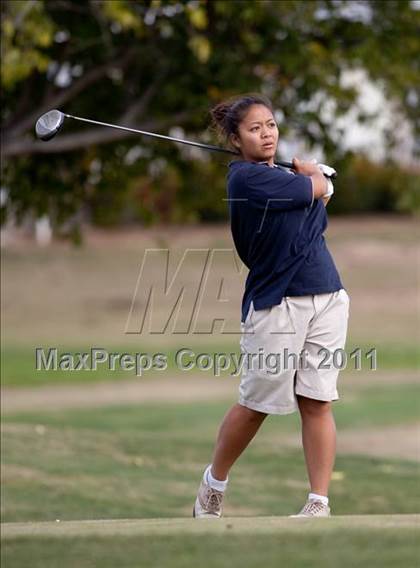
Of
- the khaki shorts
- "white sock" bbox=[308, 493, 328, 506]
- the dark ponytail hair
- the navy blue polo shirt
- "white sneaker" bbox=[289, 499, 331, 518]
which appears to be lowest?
"white sneaker" bbox=[289, 499, 331, 518]

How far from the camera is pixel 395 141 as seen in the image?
1648cm

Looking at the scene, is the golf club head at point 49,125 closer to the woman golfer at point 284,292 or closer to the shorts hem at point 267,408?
the woman golfer at point 284,292

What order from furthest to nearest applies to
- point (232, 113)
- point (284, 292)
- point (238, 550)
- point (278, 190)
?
point (232, 113) → point (284, 292) → point (278, 190) → point (238, 550)

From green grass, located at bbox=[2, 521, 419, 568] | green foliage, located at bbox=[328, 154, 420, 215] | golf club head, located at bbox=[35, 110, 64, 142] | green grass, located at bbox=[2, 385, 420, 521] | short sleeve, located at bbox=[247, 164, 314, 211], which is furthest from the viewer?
green foliage, located at bbox=[328, 154, 420, 215]

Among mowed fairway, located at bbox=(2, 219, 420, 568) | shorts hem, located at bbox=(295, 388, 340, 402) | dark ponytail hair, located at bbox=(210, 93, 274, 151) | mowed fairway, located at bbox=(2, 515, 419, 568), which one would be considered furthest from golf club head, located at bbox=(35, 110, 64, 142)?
mowed fairway, located at bbox=(2, 515, 419, 568)

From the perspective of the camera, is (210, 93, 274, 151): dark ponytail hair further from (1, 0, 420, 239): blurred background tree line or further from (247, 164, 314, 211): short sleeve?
(1, 0, 420, 239): blurred background tree line

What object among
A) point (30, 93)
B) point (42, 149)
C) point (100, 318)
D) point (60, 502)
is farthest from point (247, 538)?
point (100, 318)

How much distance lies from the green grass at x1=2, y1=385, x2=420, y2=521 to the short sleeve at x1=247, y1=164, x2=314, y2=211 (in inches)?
109

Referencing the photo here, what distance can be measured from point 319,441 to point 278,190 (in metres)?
1.21

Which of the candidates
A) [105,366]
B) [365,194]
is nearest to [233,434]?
[105,366]

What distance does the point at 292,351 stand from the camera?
6.15 metres

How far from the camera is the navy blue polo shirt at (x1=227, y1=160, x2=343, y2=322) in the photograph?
238 inches

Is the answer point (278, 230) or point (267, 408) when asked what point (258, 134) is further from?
point (267, 408)

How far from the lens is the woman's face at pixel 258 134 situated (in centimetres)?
623
